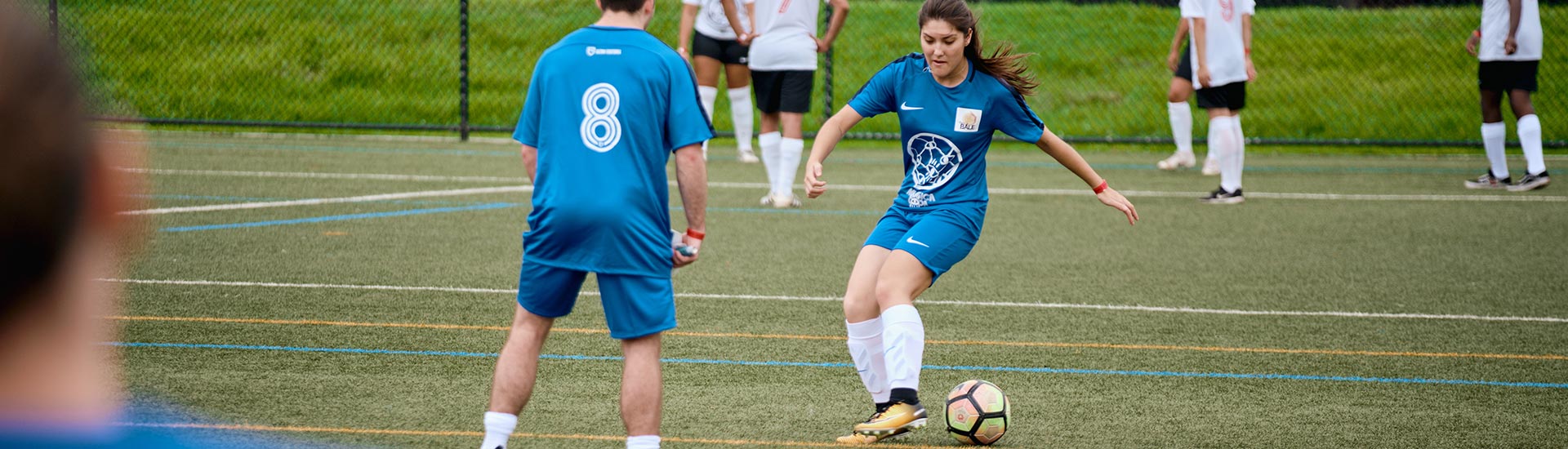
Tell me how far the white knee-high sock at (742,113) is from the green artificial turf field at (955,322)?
159 centimetres

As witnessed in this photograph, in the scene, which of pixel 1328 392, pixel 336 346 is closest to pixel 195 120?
pixel 336 346

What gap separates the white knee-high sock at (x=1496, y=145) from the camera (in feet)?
38.5

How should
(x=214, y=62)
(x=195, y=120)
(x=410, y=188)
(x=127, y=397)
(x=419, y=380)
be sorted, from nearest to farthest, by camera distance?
1. (x=127, y=397)
2. (x=419, y=380)
3. (x=410, y=188)
4. (x=195, y=120)
5. (x=214, y=62)

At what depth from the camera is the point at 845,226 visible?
31.9ft

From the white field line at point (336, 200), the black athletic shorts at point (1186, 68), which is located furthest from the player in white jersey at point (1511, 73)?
the white field line at point (336, 200)

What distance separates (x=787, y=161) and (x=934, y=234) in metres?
5.94

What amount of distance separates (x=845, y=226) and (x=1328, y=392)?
4841mm

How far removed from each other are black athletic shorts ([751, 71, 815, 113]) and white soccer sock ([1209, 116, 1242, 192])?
3112 mm

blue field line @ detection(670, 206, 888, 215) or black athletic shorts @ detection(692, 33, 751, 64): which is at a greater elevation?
black athletic shorts @ detection(692, 33, 751, 64)

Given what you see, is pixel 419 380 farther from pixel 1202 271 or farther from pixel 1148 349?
pixel 1202 271

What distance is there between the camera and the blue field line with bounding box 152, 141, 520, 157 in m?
14.9

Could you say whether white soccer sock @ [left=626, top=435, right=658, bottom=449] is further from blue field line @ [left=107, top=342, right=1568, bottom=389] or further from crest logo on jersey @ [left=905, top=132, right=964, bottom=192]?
blue field line @ [left=107, top=342, right=1568, bottom=389]

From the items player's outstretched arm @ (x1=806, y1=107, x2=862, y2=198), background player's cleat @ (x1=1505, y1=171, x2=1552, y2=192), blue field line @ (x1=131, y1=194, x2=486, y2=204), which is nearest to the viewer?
player's outstretched arm @ (x1=806, y1=107, x2=862, y2=198)

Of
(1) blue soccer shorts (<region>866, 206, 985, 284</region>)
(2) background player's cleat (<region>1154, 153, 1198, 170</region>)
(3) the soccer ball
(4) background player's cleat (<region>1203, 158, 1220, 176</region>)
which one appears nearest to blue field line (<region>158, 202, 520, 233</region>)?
(1) blue soccer shorts (<region>866, 206, 985, 284</region>)
